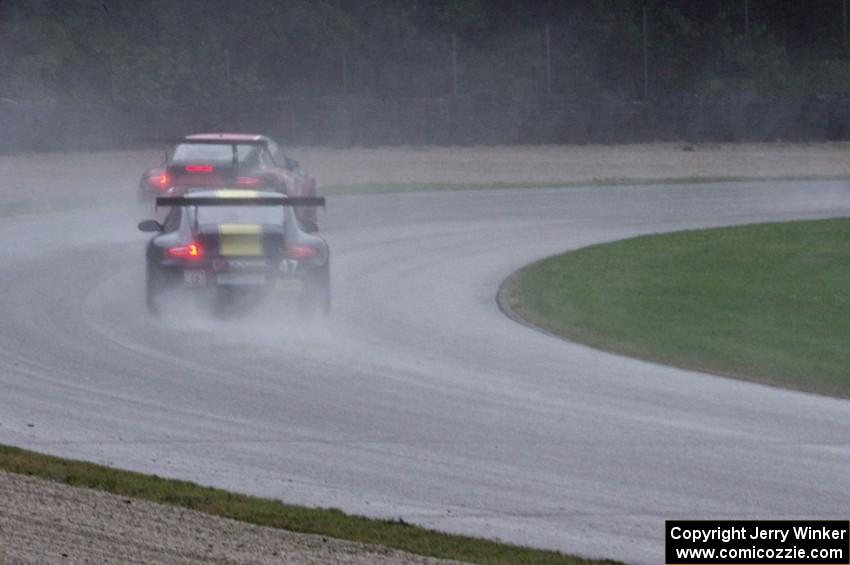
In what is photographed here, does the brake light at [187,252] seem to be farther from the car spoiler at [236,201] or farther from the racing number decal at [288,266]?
the racing number decal at [288,266]

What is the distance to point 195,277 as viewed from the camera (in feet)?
47.7

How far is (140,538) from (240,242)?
7.45m

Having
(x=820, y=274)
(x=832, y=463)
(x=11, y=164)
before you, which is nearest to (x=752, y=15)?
(x=11, y=164)

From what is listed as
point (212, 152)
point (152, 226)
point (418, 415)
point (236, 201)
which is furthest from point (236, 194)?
point (212, 152)

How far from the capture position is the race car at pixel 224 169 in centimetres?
2094

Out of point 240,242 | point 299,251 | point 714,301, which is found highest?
point 240,242

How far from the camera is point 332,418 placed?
10.8 meters

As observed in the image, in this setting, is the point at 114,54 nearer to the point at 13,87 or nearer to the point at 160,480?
the point at 13,87

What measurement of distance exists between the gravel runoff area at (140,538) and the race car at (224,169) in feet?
42.3

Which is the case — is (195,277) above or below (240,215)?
below

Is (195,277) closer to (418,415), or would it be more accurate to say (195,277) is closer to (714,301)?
(418,415)

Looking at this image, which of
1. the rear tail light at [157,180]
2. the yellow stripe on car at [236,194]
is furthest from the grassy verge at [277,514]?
the rear tail light at [157,180]

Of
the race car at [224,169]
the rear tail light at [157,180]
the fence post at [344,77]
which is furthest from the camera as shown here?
the fence post at [344,77]

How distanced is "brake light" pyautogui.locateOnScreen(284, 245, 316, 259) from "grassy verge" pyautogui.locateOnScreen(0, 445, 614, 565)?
5.54m
